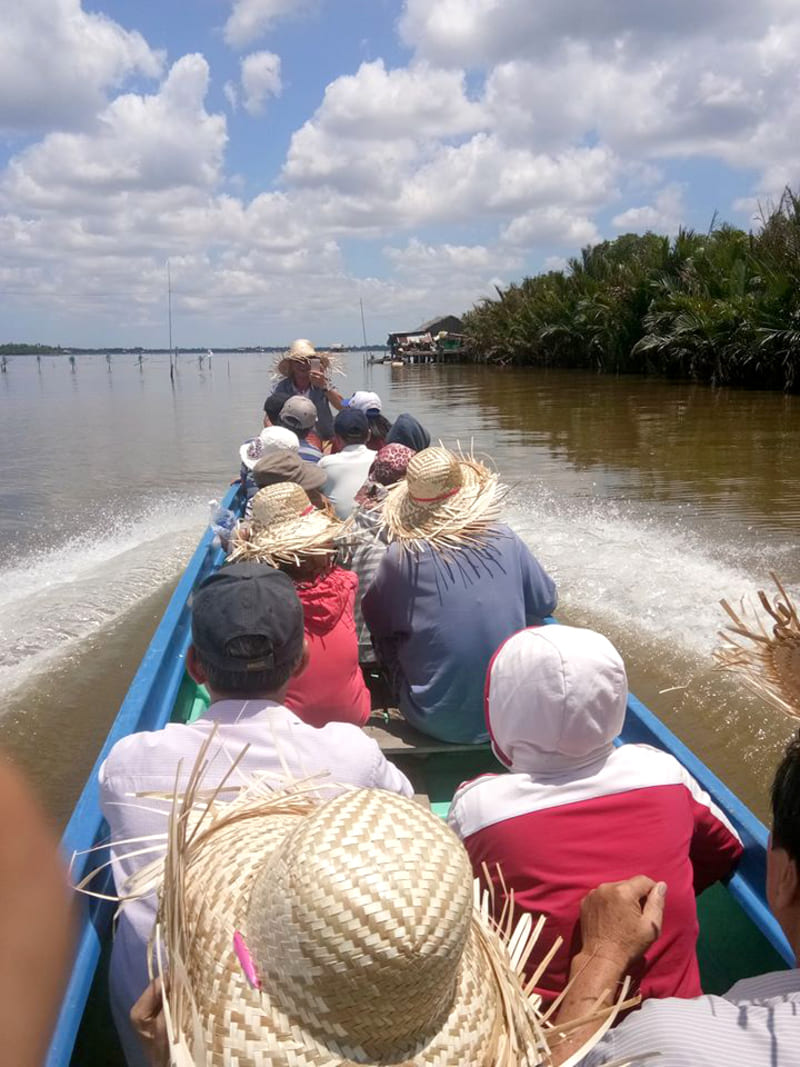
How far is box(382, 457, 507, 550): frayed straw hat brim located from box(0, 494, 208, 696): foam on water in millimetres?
3539

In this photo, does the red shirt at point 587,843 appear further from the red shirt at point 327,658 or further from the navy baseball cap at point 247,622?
the red shirt at point 327,658

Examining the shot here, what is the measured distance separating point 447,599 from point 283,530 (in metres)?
0.70

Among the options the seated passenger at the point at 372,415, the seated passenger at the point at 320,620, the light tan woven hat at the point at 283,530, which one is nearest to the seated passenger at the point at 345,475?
the seated passenger at the point at 372,415

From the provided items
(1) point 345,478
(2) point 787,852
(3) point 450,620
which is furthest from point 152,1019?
(1) point 345,478

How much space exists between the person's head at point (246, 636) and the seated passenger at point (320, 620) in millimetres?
779

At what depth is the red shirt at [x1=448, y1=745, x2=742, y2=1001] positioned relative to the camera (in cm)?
158

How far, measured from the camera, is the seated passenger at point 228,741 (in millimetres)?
1718

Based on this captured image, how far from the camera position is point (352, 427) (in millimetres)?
5828

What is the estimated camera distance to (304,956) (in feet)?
2.97

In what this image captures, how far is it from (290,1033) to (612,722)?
1.01 metres

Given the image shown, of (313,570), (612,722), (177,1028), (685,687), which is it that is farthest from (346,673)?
(685,687)

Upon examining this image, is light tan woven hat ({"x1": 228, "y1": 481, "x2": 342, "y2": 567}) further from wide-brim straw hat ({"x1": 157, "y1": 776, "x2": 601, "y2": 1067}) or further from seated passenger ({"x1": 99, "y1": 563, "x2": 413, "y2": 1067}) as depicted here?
wide-brim straw hat ({"x1": 157, "y1": 776, "x2": 601, "y2": 1067})

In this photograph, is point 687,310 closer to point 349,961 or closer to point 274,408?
point 274,408

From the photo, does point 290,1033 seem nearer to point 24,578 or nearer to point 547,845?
point 547,845
